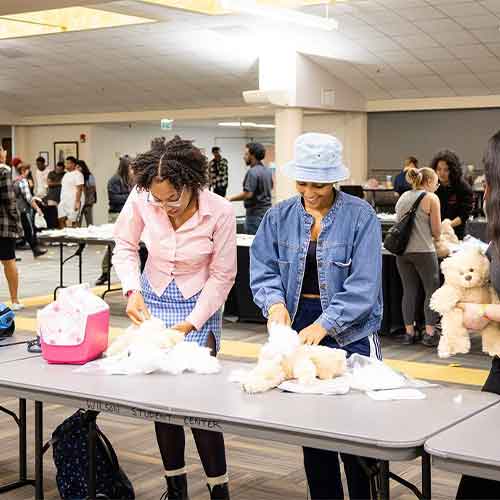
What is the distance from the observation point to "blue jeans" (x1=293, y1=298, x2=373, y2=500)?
3.28 metres

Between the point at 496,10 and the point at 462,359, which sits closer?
the point at 462,359

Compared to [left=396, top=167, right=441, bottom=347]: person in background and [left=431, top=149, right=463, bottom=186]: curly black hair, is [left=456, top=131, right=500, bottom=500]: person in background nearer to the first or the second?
[left=396, top=167, right=441, bottom=347]: person in background

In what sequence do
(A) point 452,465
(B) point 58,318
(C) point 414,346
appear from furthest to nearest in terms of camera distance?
(C) point 414,346 → (B) point 58,318 → (A) point 452,465

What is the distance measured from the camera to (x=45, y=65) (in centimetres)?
1805

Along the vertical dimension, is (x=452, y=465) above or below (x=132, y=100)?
below

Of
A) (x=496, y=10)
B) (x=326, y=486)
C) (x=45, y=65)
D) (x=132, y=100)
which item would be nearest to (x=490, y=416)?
(x=326, y=486)

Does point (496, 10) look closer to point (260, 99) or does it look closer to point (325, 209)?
point (260, 99)

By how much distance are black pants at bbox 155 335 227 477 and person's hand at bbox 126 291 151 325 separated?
392 mm

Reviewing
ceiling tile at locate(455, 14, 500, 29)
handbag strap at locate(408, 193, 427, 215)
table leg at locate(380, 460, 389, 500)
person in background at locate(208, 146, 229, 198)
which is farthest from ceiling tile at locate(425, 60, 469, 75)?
table leg at locate(380, 460, 389, 500)

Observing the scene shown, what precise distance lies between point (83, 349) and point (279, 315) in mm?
756

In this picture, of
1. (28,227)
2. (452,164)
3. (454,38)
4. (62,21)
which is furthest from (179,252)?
(62,21)

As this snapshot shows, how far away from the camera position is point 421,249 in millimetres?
7461

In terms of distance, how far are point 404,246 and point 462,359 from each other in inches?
37.4

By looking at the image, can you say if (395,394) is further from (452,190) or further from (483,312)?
(452,190)
